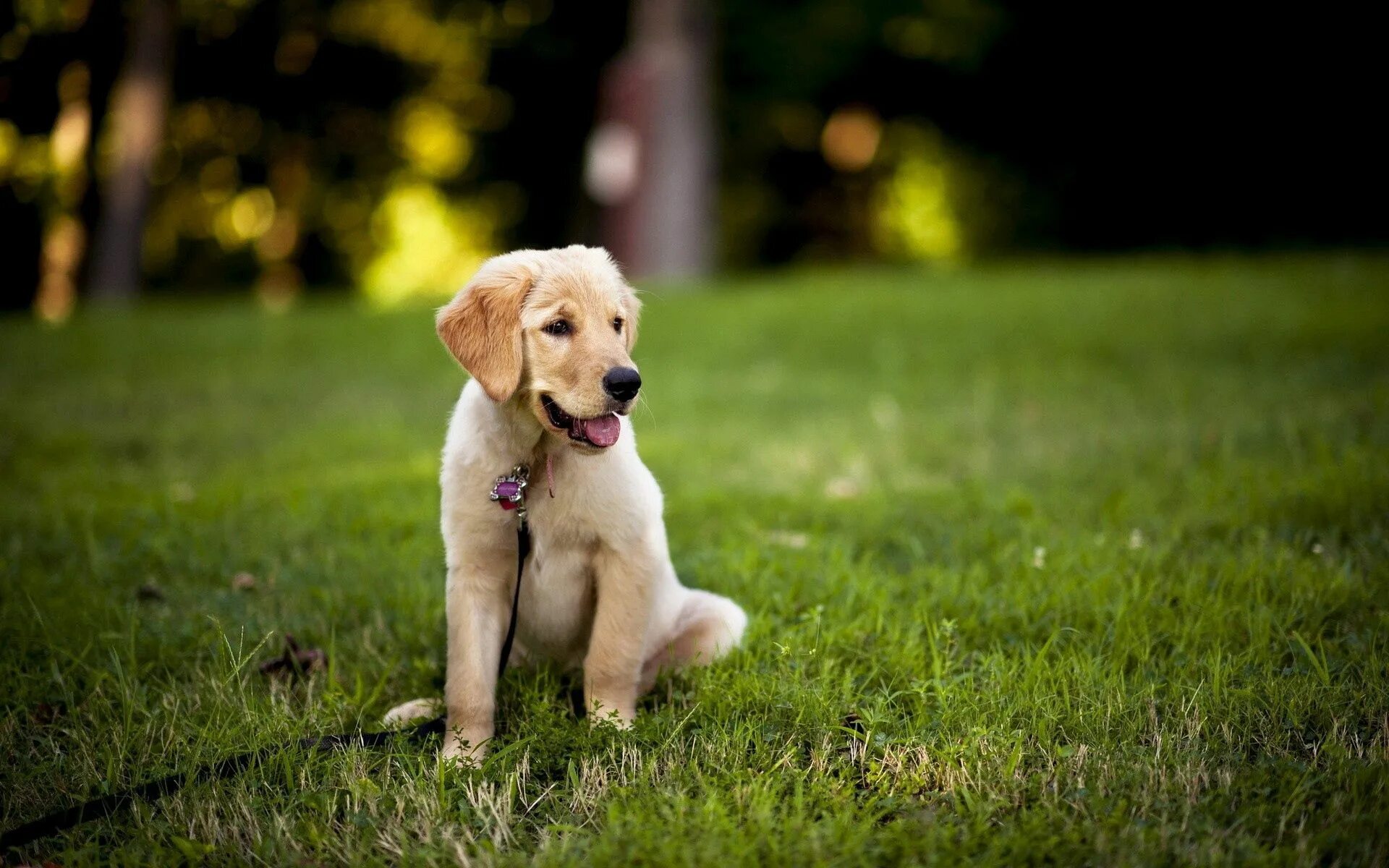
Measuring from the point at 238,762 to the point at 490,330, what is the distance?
1248 mm

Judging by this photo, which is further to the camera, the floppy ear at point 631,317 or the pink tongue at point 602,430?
the floppy ear at point 631,317

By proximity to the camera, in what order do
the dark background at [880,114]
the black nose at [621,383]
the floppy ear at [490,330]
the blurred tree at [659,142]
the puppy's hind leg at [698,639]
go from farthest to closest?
1. the dark background at [880,114]
2. the blurred tree at [659,142]
3. the puppy's hind leg at [698,639]
4. the floppy ear at [490,330]
5. the black nose at [621,383]

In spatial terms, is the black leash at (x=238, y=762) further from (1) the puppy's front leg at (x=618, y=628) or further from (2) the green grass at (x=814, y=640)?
(1) the puppy's front leg at (x=618, y=628)

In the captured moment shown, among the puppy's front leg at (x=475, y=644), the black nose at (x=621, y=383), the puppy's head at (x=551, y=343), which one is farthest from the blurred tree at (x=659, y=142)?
the black nose at (x=621, y=383)

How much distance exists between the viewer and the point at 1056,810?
236 cm

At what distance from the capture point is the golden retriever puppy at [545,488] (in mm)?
2857

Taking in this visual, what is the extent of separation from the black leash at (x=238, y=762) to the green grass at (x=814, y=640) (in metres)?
0.04

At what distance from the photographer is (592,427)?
111 inches

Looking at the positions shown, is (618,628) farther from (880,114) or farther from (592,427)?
(880,114)

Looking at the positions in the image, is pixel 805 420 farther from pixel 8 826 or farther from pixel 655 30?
pixel 655 30

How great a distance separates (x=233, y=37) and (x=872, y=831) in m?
23.3

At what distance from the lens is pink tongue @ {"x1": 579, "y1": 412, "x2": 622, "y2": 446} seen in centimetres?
281

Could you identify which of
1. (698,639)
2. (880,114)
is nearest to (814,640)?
(698,639)

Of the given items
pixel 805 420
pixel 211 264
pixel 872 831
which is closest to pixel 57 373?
pixel 805 420
